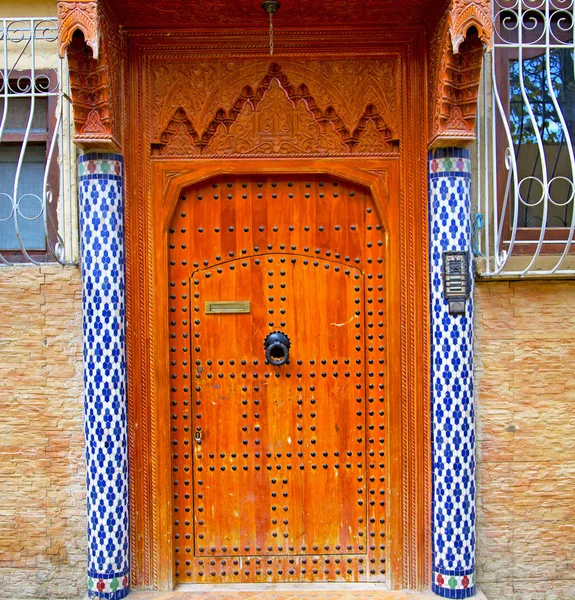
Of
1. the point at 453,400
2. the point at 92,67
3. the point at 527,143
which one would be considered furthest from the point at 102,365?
the point at 527,143

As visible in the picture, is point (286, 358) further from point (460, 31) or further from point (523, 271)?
point (460, 31)

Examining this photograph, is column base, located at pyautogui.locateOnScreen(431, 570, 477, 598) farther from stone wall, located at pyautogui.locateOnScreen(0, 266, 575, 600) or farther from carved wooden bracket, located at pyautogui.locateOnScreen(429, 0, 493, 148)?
carved wooden bracket, located at pyautogui.locateOnScreen(429, 0, 493, 148)

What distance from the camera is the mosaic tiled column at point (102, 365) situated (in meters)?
3.70

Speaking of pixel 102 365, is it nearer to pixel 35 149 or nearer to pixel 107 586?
pixel 107 586

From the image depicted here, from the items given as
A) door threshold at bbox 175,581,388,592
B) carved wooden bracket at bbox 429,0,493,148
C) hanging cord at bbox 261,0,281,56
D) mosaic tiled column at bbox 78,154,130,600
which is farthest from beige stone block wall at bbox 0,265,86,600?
carved wooden bracket at bbox 429,0,493,148

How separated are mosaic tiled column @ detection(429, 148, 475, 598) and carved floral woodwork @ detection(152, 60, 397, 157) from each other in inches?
17.3

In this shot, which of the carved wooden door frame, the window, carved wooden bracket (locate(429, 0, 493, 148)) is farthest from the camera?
the window

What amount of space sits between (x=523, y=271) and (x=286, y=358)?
1.38 metres

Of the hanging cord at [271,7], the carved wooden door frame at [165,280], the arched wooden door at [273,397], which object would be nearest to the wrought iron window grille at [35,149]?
the carved wooden door frame at [165,280]

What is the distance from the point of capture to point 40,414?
3.87 meters

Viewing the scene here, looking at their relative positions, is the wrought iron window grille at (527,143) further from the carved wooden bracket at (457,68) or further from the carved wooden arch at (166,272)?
the carved wooden arch at (166,272)

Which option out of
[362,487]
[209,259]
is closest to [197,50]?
[209,259]

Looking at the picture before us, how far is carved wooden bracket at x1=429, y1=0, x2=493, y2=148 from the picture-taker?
3.29 m

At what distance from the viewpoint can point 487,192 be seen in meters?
3.83
